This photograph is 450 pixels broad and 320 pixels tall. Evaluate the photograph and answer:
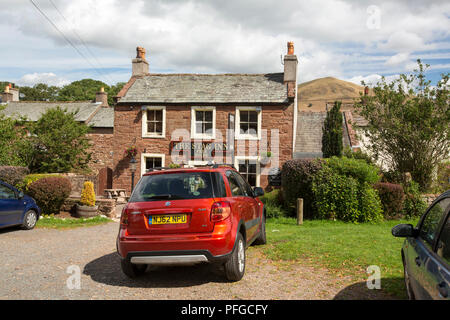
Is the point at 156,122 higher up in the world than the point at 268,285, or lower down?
higher up

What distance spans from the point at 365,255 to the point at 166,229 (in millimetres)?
3774

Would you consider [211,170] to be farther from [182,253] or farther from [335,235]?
[335,235]

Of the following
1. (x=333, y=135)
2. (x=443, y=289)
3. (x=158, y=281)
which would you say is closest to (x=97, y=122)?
(x=333, y=135)

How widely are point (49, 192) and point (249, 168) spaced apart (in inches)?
410

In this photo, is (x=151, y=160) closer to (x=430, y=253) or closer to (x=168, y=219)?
(x=168, y=219)

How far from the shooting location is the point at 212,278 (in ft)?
19.8

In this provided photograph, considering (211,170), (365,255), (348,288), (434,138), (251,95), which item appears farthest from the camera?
(251,95)

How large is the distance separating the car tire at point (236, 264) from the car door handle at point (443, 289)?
314 centimetres

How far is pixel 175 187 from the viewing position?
5.86 meters

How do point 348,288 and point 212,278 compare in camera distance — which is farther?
point 212,278

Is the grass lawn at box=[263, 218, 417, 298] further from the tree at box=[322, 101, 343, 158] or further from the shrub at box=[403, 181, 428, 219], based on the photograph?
the tree at box=[322, 101, 343, 158]

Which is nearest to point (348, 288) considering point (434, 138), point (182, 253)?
point (182, 253)

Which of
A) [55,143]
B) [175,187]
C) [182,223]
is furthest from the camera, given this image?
[55,143]
